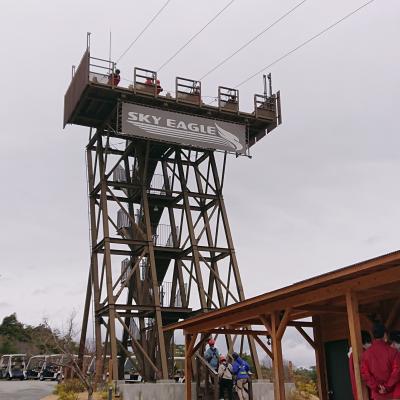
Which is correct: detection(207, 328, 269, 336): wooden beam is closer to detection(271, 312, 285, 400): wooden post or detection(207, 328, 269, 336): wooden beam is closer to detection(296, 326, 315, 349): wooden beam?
detection(296, 326, 315, 349): wooden beam

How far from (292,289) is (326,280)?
1.15 meters

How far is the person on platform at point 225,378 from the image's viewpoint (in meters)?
19.0

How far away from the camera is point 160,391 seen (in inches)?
886

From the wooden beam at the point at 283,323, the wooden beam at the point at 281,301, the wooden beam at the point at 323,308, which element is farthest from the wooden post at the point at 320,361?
the wooden beam at the point at 283,323

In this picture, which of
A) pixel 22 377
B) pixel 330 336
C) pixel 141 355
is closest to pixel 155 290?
pixel 141 355

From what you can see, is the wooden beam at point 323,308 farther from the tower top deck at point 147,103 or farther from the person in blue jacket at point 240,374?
the tower top deck at point 147,103

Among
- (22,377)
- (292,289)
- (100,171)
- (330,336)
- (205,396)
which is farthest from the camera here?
(22,377)

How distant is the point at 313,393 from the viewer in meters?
26.2

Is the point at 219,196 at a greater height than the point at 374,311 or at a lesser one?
greater

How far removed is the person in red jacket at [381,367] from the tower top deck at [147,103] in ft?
60.4

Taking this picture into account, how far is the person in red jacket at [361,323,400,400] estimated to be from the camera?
29.8 feet

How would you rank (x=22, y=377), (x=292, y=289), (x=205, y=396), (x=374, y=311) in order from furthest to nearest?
1. (x=22, y=377)
2. (x=205, y=396)
3. (x=374, y=311)
4. (x=292, y=289)

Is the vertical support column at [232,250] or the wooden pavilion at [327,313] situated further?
the vertical support column at [232,250]

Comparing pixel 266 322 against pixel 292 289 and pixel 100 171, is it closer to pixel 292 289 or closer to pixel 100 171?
pixel 292 289
